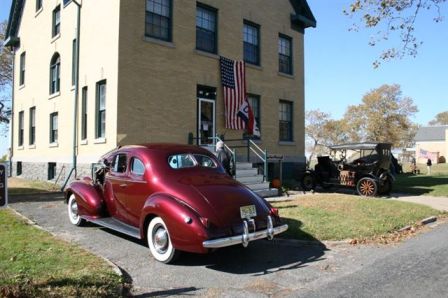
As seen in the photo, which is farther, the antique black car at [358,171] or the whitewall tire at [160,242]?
the antique black car at [358,171]

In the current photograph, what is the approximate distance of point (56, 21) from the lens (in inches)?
809

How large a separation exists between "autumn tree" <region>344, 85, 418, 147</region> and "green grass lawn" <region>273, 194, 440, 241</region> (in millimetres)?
46592

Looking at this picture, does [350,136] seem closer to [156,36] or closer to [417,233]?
[156,36]

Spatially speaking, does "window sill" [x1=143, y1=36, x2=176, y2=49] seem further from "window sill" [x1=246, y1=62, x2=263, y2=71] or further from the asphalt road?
the asphalt road

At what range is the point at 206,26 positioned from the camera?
17.9 meters

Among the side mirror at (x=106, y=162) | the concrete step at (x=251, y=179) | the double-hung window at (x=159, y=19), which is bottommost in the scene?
the concrete step at (x=251, y=179)

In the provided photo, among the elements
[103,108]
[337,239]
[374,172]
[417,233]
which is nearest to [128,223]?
[337,239]

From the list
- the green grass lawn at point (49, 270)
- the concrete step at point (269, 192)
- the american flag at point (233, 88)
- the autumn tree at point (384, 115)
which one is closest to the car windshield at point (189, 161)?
the green grass lawn at point (49, 270)

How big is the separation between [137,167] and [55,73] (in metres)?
14.4

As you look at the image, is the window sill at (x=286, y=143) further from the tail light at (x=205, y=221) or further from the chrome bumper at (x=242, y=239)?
the tail light at (x=205, y=221)

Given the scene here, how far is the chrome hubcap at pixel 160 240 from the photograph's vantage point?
22.5 ft

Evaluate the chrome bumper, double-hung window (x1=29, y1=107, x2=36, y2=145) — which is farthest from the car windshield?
double-hung window (x1=29, y1=107, x2=36, y2=145)

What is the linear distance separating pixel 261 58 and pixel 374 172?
275 inches

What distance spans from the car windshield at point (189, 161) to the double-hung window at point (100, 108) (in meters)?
8.23
